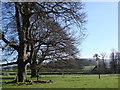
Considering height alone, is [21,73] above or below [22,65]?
below

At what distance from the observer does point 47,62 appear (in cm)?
3189

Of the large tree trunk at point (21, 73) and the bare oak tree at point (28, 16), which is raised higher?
the bare oak tree at point (28, 16)

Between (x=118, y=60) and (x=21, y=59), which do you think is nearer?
(x=21, y=59)

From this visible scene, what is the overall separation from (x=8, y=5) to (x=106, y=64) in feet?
219

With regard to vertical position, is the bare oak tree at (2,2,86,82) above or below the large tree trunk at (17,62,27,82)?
above

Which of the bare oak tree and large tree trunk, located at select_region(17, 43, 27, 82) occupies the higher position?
the bare oak tree

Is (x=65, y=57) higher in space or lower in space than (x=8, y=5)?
lower

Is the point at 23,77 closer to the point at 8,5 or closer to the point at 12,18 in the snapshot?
the point at 12,18

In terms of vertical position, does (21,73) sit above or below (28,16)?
below

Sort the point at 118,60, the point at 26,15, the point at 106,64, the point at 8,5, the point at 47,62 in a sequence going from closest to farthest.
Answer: the point at 8,5
the point at 26,15
the point at 47,62
the point at 118,60
the point at 106,64

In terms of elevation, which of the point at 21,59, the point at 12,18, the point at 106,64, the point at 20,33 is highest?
the point at 12,18

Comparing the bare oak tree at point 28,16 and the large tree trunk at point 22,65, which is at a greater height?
the bare oak tree at point 28,16

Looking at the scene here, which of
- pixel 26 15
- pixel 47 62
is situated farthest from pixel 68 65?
pixel 26 15

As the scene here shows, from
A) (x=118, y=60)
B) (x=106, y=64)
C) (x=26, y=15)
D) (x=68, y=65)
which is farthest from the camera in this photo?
(x=106, y=64)
